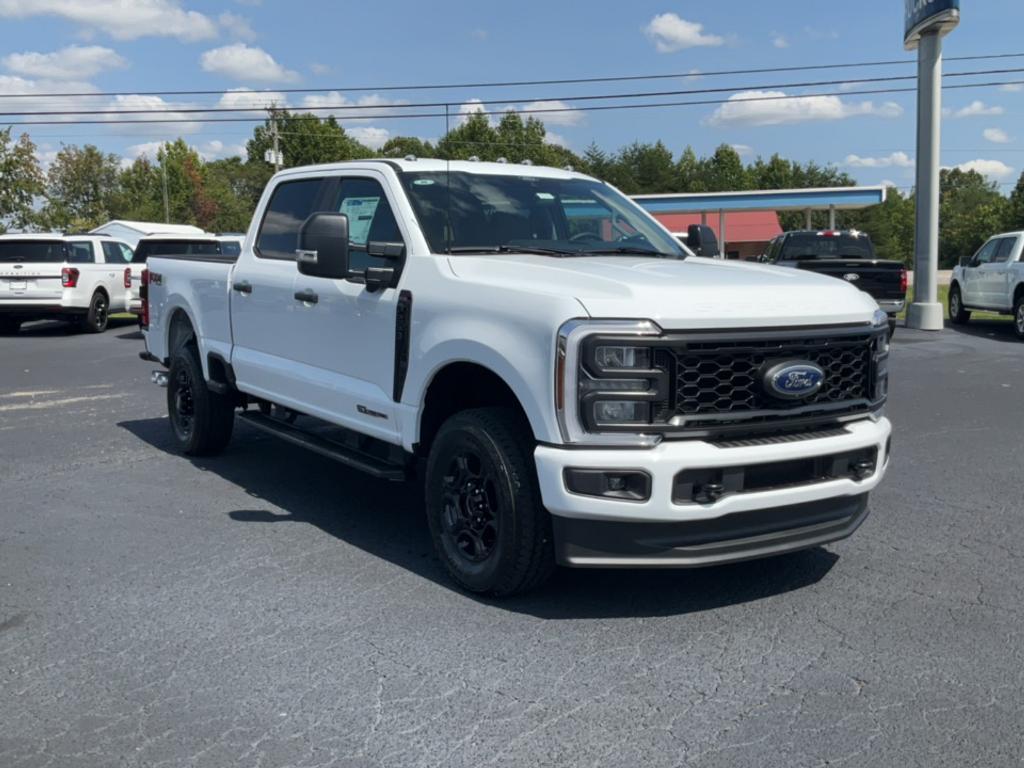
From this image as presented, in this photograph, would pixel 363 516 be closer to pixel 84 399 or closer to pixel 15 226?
pixel 84 399

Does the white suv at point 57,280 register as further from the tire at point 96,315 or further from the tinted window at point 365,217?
the tinted window at point 365,217

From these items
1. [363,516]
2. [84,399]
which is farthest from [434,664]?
[84,399]

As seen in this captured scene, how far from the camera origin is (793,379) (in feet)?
14.1

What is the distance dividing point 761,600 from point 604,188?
3.04m

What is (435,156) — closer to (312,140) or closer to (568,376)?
(312,140)

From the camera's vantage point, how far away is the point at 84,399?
1100 centimetres

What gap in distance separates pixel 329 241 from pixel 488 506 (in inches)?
62.8

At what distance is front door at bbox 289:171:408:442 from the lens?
17.5ft

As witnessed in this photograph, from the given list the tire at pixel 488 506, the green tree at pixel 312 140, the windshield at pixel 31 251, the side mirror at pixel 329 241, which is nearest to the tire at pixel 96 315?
the windshield at pixel 31 251

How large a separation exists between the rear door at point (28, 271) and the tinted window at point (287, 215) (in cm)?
1365

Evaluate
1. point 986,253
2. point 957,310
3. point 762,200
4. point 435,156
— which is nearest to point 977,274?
point 986,253

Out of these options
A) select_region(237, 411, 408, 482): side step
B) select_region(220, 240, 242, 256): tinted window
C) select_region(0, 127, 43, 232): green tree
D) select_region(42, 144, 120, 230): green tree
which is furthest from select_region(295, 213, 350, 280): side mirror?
select_region(42, 144, 120, 230): green tree

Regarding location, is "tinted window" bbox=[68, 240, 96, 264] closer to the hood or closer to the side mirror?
the side mirror

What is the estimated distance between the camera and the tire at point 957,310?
2014 cm
